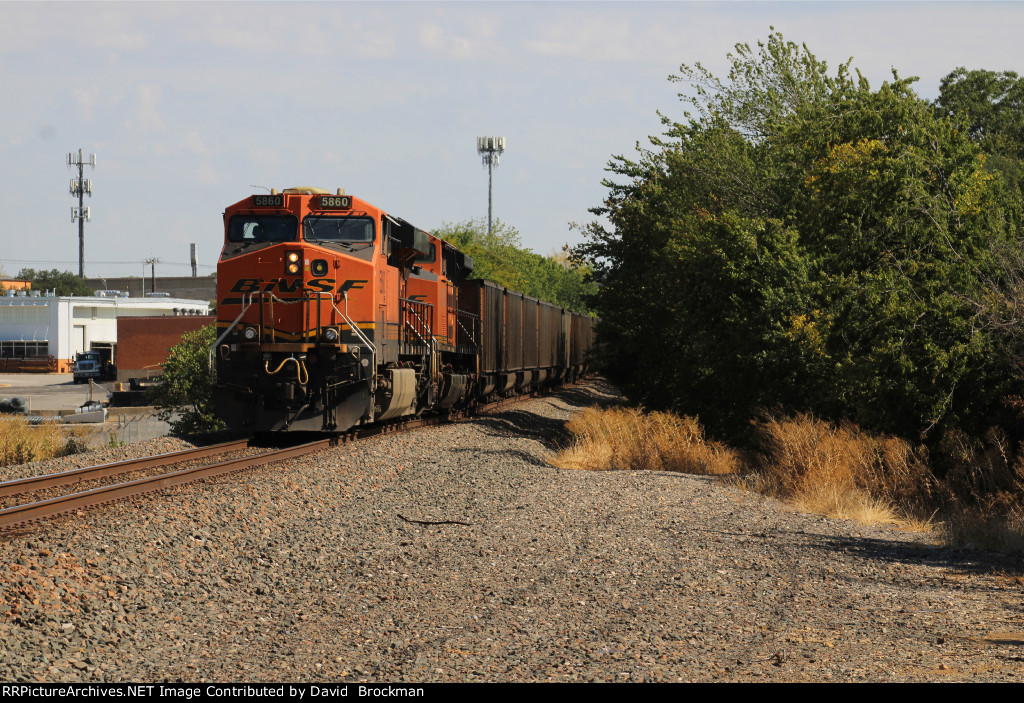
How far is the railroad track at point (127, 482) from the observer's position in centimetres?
978

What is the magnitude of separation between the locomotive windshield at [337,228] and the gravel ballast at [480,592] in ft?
17.9

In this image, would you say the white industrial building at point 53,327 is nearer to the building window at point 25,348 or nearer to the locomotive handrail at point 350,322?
the building window at point 25,348

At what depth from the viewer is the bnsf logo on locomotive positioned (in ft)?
54.2

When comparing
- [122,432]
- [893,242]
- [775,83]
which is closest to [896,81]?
[893,242]

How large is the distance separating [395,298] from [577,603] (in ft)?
37.6

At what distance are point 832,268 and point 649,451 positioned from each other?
5468 millimetres

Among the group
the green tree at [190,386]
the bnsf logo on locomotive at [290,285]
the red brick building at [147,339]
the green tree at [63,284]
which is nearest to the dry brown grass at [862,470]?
the bnsf logo on locomotive at [290,285]

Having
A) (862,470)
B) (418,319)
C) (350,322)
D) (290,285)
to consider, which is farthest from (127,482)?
(862,470)

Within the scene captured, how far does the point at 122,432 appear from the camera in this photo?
43000 millimetres

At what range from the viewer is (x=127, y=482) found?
1198 cm

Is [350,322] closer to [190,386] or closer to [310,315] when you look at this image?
[310,315]

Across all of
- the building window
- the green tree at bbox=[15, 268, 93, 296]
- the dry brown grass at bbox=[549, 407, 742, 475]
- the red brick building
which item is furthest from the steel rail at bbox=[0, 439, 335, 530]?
the green tree at bbox=[15, 268, 93, 296]

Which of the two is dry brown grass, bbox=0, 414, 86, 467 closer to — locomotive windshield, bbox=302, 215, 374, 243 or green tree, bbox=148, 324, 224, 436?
locomotive windshield, bbox=302, 215, 374, 243

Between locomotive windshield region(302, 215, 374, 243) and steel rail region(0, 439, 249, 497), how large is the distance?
3.87m
